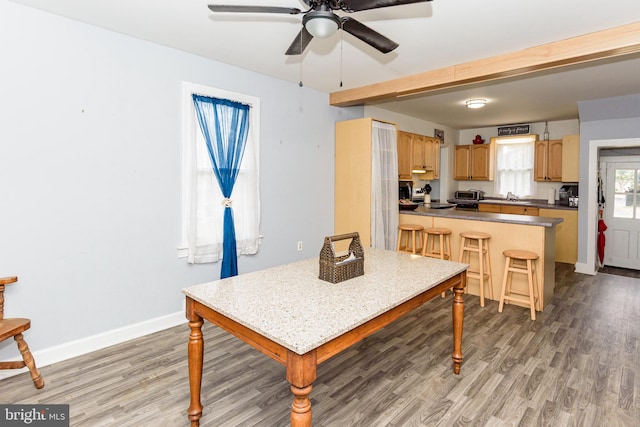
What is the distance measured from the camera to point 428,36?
280cm

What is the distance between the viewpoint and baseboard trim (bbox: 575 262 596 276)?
5.02 meters

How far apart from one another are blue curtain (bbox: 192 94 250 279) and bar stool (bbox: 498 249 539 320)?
284cm

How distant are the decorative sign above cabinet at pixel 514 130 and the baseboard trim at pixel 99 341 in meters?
6.77

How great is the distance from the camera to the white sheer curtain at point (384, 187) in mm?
4406

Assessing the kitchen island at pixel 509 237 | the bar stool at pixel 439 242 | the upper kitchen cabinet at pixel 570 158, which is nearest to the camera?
the kitchen island at pixel 509 237

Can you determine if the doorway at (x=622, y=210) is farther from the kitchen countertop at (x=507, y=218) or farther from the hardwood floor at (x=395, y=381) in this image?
the hardwood floor at (x=395, y=381)

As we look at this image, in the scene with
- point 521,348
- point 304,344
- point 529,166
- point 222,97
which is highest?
point 222,97

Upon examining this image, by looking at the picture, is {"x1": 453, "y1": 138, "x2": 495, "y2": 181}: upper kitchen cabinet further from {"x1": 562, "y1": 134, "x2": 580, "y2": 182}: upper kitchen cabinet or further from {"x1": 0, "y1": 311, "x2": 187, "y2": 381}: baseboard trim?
{"x1": 0, "y1": 311, "x2": 187, "y2": 381}: baseboard trim

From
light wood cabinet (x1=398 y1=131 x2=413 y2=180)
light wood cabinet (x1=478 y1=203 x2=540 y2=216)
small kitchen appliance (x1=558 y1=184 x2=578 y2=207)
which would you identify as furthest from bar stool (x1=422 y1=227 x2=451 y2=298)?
small kitchen appliance (x1=558 y1=184 x2=578 y2=207)

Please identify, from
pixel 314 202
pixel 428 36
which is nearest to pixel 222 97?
pixel 314 202

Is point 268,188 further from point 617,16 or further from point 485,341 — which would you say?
point 617,16

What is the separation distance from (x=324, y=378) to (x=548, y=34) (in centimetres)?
317

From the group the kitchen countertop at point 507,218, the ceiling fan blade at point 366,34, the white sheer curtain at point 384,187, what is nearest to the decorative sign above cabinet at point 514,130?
the kitchen countertop at point 507,218

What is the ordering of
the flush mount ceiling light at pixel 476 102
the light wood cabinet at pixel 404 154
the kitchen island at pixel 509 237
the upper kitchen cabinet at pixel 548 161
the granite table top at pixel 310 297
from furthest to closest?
the upper kitchen cabinet at pixel 548 161 → the light wood cabinet at pixel 404 154 → the flush mount ceiling light at pixel 476 102 → the kitchen island at pixel 509 237 → the granite table top at pixel 310 297
